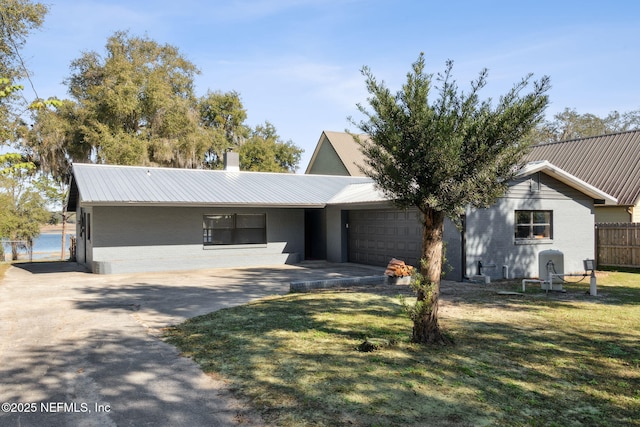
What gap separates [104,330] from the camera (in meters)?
7.80

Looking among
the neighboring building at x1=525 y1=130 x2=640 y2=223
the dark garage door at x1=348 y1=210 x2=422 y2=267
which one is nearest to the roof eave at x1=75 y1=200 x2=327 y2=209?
the dark garage door at x1=348 y1=210 x2=422 y2=267

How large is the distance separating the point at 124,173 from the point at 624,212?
21640 millimetres

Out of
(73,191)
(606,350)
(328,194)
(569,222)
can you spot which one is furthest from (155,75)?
(606,350)

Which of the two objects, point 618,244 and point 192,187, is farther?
point 192,187

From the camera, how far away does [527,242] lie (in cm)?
1493

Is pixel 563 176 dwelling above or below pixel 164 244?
above

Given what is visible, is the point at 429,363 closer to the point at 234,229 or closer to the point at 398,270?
the point at 398,270

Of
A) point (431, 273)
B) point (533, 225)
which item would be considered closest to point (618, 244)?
point (533, 225)

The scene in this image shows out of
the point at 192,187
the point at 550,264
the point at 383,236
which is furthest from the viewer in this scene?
the point at 192,187

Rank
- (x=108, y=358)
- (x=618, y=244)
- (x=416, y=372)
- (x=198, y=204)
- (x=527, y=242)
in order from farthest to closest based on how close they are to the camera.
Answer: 1. (x=618, y=244)
2. (x=198, y=204)
3. (x=527, y=242)
4. (x=108, y=358)
5. (x=416, y=372)

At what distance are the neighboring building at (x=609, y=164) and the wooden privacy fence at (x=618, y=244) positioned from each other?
1.70 metres

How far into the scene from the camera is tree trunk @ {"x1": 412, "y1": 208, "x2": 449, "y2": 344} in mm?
6492

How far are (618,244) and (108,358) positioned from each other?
18965 millimetres

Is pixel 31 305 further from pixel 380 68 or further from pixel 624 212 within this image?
pixel 624 212
